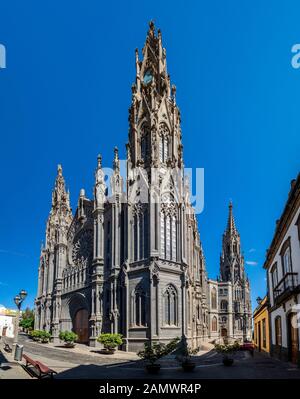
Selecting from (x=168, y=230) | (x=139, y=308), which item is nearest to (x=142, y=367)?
Result: (x=139, y=308)

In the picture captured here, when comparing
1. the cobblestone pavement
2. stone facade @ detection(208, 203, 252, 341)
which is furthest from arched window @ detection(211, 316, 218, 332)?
the cobblestone pavement

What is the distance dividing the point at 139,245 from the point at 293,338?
1984cm

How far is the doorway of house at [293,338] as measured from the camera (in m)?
22.7

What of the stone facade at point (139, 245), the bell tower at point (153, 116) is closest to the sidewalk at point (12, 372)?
the stone facade at point (139, 245)

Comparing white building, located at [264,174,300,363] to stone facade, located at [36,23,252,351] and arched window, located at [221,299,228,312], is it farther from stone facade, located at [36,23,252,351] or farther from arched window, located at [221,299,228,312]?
arched window, located at [221,299,228,312]

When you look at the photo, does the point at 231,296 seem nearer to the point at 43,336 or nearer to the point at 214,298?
the point at 214,298

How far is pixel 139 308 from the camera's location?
39.0 m

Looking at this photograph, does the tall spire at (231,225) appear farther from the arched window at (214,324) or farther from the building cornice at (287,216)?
the building cornice at (287,216)

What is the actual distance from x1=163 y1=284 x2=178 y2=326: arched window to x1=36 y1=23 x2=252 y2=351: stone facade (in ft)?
0.31

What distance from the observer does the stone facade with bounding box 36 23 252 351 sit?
1539 inches

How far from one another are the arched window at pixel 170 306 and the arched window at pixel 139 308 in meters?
2.09

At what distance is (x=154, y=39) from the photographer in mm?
53562

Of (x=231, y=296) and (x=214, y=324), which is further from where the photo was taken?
(x=231, y=296)
